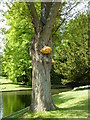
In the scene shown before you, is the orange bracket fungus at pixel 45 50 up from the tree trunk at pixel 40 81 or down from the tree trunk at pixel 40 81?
up

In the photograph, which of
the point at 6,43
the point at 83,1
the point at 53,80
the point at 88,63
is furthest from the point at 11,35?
the point at 83,1

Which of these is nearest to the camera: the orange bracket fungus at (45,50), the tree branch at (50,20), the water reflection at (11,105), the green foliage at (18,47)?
the orange bracket fungus at (45,50)

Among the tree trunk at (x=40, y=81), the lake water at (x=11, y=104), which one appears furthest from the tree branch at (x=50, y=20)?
the lake water at (x=11, y=104)

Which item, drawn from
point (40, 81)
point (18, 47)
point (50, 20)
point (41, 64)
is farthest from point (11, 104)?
point (18, 47)

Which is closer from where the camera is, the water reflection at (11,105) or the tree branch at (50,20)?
the tree branch at (50,20)

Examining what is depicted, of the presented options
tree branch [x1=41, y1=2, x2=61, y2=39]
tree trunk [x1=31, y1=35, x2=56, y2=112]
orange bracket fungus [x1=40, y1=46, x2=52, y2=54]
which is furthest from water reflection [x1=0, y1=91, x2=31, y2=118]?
tree branch [x1=41, y1=2, x2=61, y2=39]

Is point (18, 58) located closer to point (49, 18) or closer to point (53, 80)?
point (53, 80)

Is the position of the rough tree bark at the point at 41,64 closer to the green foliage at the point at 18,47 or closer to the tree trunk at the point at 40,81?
the tree trunk at the point at 40,81

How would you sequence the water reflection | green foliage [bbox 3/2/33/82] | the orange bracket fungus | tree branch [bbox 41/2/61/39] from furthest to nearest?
green foliage [bbox 3/2/33/82]
the water reflection
tree branch [bbox 41/2/61/39]
the orange bracket fungus

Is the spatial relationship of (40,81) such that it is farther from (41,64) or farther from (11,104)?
(11,104)

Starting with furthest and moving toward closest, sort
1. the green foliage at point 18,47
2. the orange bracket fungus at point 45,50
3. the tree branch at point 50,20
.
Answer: the green foliage at point 18,47 < the tree branch at point 50,20 < the orange bracket fungus at point 45,50

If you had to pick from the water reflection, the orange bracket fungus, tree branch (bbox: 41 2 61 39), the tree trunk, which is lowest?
the water reflection

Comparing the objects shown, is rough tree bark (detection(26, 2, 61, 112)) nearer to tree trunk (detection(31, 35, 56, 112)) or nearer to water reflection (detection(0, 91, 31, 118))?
tree trunk (detection(31, 35, 56, 112))

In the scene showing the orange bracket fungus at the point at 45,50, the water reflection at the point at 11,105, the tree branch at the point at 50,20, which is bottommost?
the water reflection at the point at 11,105
